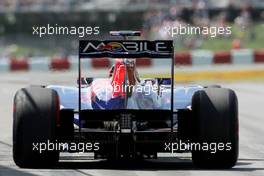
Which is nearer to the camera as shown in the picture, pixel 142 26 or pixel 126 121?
pixel 126 121

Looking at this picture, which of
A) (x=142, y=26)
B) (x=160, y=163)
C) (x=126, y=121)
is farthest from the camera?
(x=142, y=26)

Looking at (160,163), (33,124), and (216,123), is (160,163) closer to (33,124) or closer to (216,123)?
(216,123)

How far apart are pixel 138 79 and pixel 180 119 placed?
789 mm

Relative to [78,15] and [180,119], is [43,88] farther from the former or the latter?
[78,15]

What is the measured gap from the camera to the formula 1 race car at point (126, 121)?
10609 millimetres

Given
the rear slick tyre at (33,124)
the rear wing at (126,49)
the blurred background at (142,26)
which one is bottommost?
the rear slick tyre at (33,124)

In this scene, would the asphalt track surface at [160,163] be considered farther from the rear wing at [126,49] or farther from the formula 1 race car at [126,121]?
the rear wing at [126,49]

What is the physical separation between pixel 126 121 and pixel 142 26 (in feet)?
77.0

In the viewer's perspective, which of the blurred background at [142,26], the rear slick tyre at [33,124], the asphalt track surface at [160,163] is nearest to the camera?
the rear slick tyre at [33,124]

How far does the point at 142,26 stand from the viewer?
112 feet

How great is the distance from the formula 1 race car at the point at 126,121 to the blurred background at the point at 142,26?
748 inches

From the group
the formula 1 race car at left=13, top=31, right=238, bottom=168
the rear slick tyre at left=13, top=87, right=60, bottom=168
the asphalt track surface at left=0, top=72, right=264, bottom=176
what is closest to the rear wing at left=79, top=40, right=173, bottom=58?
the formula 1 race car at left=13, top=31, right=238, bottom=168

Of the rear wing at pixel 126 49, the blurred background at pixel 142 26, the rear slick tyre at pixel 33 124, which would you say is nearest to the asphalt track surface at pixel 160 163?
the rear slick tyre at pixel 33 124

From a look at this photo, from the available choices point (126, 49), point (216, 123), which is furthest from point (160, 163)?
point (126, 49)
